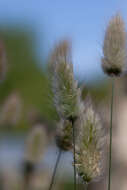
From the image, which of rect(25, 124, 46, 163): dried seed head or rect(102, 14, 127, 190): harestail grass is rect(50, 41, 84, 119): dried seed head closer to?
rect(102, 14, 127, 190): harestail grass

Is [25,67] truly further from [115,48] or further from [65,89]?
[65,89]

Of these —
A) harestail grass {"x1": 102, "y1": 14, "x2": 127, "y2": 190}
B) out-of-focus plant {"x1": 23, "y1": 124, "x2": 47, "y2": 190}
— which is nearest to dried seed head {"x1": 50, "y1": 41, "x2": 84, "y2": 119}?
harestail grass {"x1": 102, "y1": 14, "x2": 127, "y2": 190}

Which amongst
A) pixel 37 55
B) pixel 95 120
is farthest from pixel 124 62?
pixel 37 55

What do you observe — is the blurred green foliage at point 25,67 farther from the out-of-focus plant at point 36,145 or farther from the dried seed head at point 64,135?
the dried seed head at point 64,135

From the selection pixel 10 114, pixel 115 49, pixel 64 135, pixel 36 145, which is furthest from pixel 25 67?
pixel 115 49

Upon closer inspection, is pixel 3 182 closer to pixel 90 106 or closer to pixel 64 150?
pixel 64 150

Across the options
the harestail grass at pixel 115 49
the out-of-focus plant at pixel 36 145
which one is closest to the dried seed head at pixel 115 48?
the harestail grass at pixel 115 49
